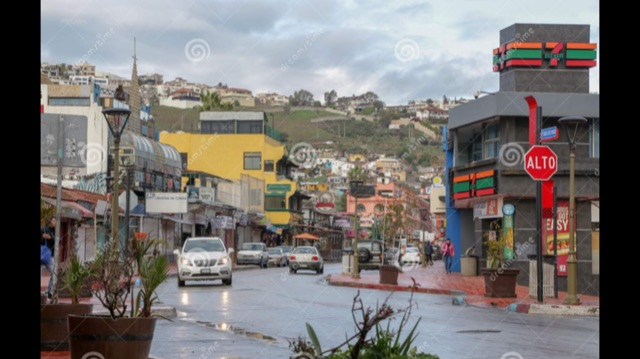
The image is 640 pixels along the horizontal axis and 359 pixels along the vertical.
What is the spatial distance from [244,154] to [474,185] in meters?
62.3

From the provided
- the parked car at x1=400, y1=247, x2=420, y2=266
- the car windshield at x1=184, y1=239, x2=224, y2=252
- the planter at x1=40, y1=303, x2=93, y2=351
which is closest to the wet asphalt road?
the planter at x1=40, y1=303, x2=93, y2=351

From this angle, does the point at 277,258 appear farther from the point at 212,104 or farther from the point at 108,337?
the point at 212,104

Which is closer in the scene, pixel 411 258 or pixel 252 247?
pixel 252 247

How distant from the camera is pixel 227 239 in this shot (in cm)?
8594

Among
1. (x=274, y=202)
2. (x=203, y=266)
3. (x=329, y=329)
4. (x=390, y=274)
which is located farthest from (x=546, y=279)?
(x=274, y=202)

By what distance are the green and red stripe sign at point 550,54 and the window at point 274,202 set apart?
2607 inches

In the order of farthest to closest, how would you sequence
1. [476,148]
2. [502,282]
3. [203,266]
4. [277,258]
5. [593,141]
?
[277,258] < [476,148] < [593,141] < [203,266] < [502,282]

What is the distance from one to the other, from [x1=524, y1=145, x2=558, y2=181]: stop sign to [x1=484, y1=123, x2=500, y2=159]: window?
14901mm

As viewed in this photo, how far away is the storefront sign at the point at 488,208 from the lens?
44.1 metres

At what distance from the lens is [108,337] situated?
28.9 ft

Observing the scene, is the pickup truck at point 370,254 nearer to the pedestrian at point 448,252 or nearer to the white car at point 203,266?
the pedestrian at point 448,252

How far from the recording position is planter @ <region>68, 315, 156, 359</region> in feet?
28.9

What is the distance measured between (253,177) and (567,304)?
254 feet
